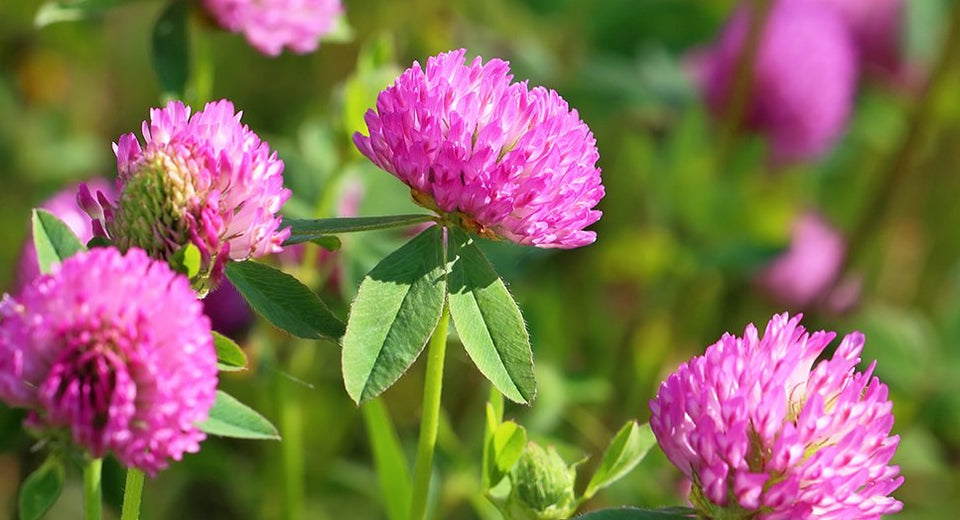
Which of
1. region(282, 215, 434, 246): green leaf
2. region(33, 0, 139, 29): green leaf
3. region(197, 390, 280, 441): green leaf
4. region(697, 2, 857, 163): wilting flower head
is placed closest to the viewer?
region(197, 390, 280, 441): green leaf

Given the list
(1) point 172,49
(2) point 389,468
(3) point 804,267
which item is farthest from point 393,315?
(3) point 804,267

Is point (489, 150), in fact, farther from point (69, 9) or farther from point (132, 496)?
point (69, 9)

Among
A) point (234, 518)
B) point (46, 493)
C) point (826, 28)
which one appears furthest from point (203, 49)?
point (826, 28)

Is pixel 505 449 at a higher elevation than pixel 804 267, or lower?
lower

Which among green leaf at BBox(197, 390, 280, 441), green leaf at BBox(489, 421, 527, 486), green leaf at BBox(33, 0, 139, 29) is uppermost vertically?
green leaf at BBox(33, 0, 139, 29)

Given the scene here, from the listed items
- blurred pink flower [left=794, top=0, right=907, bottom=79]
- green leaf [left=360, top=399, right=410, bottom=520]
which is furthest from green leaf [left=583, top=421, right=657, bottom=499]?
blurred pink flower [left=794, top=0, right=907, bottom=79]

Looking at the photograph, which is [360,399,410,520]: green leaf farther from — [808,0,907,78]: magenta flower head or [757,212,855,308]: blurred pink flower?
[808,0,907,78]: magenta flower head

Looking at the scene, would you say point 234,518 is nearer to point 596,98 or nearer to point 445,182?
point 596,98
